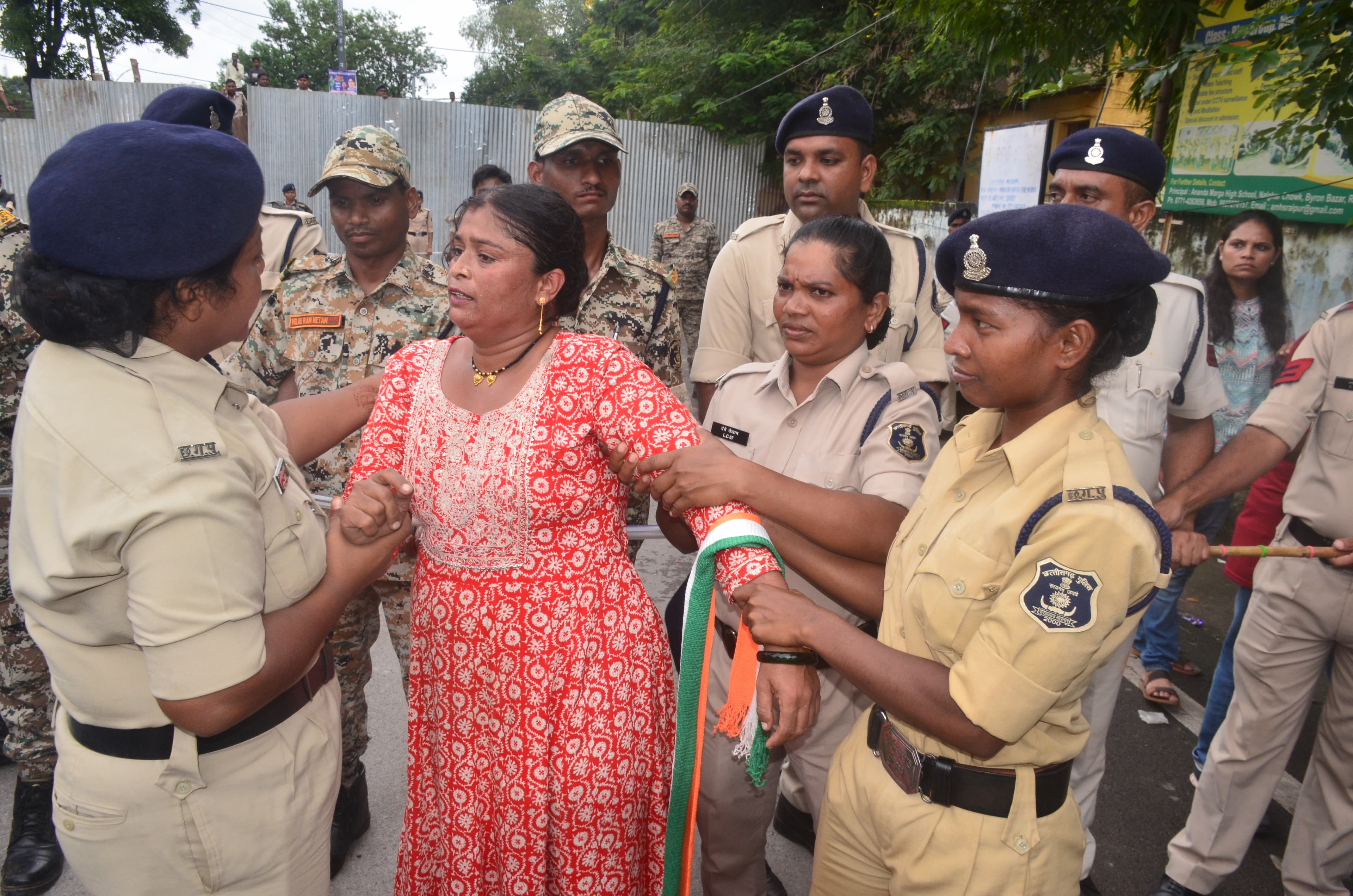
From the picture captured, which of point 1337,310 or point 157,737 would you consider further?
point 1337,310

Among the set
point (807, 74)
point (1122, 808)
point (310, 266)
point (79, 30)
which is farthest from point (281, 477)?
point (79, 30)

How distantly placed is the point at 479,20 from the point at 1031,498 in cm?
6580

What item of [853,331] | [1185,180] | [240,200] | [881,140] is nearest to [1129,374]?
[853,331]

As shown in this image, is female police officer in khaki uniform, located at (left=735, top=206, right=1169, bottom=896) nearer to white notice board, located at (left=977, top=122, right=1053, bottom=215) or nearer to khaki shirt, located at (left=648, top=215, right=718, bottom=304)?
white notice board, located at (left=977, top=122, right=1053, bottom=215)

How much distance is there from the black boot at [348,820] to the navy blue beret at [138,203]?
213cm

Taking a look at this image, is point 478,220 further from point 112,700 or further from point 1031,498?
point 1031,498

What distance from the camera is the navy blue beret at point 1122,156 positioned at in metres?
2.75

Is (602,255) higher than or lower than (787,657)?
higher

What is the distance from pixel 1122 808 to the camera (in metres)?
3.33

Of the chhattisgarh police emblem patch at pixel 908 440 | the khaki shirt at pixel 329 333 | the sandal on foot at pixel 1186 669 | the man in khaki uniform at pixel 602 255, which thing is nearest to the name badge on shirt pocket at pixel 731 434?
the chhattisgarh police emblem patch at pixel 908 440

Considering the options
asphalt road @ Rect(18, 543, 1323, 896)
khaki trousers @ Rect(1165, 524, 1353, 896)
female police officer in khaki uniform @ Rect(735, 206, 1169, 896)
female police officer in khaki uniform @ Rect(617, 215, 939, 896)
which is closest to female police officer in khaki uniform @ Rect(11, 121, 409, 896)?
female police officer in khaki uniform @ Rect(617, 215, 939, 896)

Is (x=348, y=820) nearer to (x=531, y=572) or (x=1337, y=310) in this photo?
(x=531, y=572)

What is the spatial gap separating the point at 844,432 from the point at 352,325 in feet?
6.22

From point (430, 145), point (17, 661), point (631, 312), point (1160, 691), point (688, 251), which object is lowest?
point (1160, 691)
